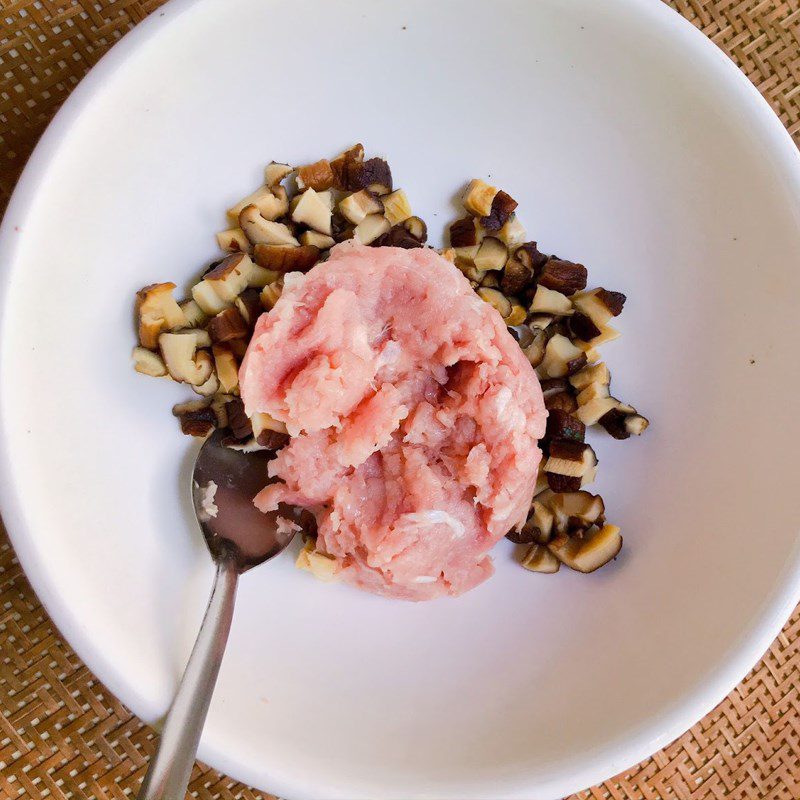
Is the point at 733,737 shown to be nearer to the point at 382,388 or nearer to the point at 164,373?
the point at 382,388

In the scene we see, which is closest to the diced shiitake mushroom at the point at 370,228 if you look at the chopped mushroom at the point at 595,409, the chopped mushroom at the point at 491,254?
the chopped mushroom at the point at 491,254

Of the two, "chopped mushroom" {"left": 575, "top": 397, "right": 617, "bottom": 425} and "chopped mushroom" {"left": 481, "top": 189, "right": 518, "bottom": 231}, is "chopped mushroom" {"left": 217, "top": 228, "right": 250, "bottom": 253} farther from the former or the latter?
"chopped mushroom" {"left": 575, "top": 397, "right": 617, "bottom": 425}

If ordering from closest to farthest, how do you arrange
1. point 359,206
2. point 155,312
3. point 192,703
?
point 192,703
point 155,312
point 359,206

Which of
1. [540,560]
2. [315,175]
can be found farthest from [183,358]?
[540,560]

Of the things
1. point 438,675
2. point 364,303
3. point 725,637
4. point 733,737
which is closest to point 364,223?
point 364,303

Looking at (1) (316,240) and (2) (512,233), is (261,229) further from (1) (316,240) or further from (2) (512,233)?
(2) (512,233)

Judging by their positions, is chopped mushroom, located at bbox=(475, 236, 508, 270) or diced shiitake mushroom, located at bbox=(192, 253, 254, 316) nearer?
diced shiitake mushroom, located at bbox=(192, 253, 254, 316)

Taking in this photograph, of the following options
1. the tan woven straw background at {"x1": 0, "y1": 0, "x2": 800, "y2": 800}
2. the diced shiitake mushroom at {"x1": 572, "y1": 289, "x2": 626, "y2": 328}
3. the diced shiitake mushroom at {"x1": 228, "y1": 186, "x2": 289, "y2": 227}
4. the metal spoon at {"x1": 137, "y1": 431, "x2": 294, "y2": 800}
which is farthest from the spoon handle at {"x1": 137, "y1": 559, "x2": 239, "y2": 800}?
the diced shiitake mushroom at {"x1": 572, "y1": 289, "x2": 626, "y2": 328}

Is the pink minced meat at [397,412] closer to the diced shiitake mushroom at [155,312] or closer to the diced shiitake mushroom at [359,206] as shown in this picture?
the diced shiitake mushroom at [359,206]
